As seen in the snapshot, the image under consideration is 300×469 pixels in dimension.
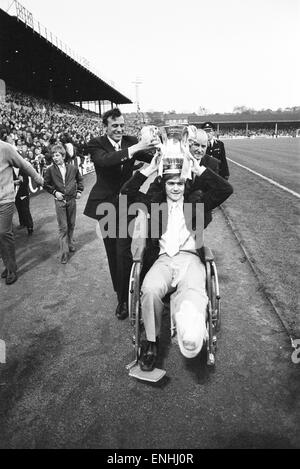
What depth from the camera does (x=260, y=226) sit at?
292 inches

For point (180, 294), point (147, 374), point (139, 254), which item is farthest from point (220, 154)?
point (147, 374)

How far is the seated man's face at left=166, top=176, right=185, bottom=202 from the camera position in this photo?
3.49 meters

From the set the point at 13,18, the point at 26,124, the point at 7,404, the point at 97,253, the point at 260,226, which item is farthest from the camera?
the point at 13,18

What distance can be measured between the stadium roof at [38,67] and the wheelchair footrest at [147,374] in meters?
23.2

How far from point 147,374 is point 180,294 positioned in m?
0.71

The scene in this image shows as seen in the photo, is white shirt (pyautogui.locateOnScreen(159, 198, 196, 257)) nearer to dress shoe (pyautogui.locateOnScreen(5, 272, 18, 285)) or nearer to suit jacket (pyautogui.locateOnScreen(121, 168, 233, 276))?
suit jacket (pyautogui.locateOnScreen(121, 168, 233, 276))

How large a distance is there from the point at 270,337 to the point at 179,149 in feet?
6.65

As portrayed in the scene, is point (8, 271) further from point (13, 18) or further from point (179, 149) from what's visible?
point (13, 18)

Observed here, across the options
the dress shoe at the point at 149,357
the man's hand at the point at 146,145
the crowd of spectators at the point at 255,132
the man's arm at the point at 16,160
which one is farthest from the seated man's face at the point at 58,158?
the crowd of spectators at the point at 255,132

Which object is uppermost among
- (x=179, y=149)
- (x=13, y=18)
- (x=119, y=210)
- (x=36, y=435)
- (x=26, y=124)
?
(x=13, y=18)

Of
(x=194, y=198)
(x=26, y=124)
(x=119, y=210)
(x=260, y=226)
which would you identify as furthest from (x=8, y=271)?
(x=26, y=124)

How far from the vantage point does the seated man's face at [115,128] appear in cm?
388

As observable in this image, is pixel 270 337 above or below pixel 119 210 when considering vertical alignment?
below

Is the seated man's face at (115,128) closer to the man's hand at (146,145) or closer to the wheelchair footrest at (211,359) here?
the man's hand at (146,145)
